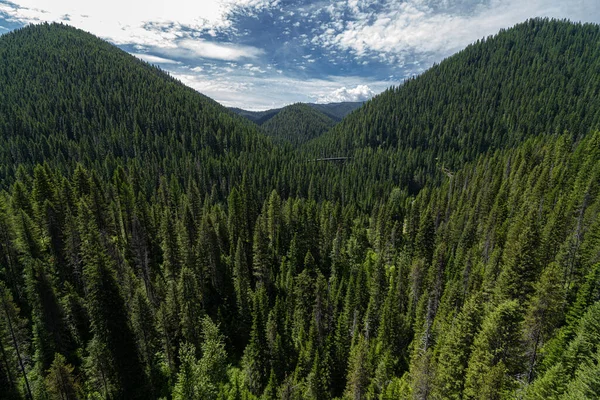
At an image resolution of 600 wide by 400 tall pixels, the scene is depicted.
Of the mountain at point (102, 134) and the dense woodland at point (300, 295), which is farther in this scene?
the mountain at point (102, 134)

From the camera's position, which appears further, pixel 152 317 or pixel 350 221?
pixel 350 221

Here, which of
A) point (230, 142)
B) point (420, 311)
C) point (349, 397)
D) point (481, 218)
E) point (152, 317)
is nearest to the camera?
point (349, 397)

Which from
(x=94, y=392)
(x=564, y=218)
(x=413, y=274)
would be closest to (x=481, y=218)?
(x=564, y=218)

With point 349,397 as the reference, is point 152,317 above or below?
above

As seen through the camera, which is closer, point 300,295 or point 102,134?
point 300,295

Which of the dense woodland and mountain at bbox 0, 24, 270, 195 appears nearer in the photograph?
the dense woodland

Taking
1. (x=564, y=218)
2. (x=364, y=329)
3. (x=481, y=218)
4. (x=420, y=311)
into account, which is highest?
(x=564, y=218)

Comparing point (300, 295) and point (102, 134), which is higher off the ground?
point (102, 134)

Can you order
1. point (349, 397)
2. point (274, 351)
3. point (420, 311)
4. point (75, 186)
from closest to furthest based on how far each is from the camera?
point (349, 397) → point (274, 351) → point (420, 311) → point (75, 186)

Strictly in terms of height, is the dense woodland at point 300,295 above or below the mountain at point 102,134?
below

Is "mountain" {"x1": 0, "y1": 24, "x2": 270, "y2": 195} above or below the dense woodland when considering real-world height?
above

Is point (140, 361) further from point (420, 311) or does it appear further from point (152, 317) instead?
point (420, 311)
